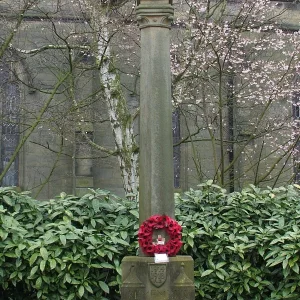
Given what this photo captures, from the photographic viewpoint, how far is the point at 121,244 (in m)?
8.91

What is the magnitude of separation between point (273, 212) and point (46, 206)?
318cm

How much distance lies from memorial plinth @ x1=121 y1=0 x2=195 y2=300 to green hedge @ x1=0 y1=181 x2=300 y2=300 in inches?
41.6

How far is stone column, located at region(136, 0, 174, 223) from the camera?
7.84 metres

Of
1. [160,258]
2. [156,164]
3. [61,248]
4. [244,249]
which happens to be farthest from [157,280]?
[244,249]

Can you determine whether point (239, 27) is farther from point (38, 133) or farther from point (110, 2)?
point (38, 133)

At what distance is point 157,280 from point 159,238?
48cm

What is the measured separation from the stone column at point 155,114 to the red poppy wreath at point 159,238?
0.13 metres

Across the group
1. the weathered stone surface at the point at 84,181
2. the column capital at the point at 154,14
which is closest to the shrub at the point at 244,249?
the column capital at the point at 154,14

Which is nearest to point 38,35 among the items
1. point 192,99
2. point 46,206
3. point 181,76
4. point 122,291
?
point 192,99

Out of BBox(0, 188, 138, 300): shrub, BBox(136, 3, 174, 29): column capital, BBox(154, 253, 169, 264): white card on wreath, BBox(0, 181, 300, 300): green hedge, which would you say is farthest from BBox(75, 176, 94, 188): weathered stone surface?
BBox(154, 253, 169, 264): white card on wreath

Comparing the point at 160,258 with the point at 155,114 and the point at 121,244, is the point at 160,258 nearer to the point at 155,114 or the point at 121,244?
the point at 121,244

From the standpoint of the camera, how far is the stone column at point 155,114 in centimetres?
784

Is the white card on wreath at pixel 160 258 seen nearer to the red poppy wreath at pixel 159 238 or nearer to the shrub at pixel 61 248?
the red poppy wreath at pixel 159 238

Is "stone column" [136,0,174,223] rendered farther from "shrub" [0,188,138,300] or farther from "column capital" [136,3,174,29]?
"shrub" [0,188,138,300]
